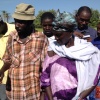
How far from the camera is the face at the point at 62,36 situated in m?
3.34

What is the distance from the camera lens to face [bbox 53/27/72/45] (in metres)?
3.34

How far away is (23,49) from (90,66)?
0.97 m

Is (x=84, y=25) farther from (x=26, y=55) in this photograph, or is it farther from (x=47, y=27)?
(x=26, y=55)

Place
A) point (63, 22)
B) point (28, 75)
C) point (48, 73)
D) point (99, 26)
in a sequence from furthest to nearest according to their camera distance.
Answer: point (99, 26) → point (28, 75) → point (48, 73) → point (63, 22)

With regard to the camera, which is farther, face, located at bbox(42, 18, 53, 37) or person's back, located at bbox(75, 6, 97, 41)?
person's back, located at bbox(75, 6, 97, 41)

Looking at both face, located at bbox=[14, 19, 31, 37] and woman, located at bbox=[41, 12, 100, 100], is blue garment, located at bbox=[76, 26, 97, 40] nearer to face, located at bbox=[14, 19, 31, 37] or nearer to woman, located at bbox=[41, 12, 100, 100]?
face, located at bbox=[14, 19, 31, 37]

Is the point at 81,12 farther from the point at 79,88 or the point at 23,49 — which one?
the point at 79,88

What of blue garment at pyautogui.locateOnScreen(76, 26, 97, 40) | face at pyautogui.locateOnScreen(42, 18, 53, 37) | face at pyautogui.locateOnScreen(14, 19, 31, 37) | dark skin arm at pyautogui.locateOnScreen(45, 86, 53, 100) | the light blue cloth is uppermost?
face at pyautogui.locateOnScreen(14, 19, 31, 37)

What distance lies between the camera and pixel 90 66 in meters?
3.41

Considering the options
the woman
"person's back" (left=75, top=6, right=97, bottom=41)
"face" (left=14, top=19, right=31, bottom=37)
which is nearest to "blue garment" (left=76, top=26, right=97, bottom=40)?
"person's back" (left=75, top=6, right=97, bottom=41)

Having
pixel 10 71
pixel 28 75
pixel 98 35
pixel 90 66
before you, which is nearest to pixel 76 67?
pixel 90 66

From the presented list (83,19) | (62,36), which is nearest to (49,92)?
(62,36)

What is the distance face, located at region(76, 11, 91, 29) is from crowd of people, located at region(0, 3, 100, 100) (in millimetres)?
124

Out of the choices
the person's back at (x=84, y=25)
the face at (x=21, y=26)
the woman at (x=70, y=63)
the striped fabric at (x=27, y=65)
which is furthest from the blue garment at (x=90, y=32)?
the woman at (x=70, y=63)
